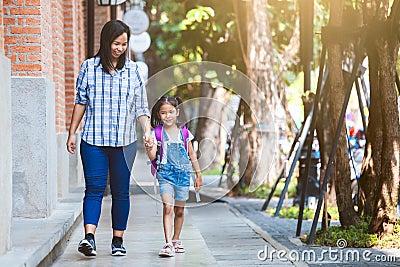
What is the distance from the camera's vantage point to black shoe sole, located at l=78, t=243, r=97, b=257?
7.08 meters

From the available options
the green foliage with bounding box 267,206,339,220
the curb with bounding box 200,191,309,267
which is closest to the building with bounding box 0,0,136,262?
the curb with bounding box 200,191,309,267

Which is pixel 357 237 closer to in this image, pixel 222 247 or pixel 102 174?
pixel 222 247

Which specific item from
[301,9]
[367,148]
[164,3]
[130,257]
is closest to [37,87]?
[130,257]

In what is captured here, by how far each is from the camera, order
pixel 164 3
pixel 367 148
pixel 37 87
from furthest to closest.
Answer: pixel 164 3 → pixel 367 148 → pixel 37 87

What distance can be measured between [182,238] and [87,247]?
5.65 feet

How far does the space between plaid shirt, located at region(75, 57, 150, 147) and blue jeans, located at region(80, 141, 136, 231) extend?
80 millimetres

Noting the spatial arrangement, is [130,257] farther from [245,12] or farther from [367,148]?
[245,12]

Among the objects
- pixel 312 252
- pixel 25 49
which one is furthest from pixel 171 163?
pixel 25 49

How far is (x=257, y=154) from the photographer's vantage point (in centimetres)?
1802

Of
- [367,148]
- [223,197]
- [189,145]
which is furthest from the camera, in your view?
[223,197]

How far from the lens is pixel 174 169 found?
7.50m

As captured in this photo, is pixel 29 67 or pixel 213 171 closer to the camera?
pixel 29 67

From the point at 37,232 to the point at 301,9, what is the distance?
7.54m

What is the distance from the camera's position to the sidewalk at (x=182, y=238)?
7.18 m
